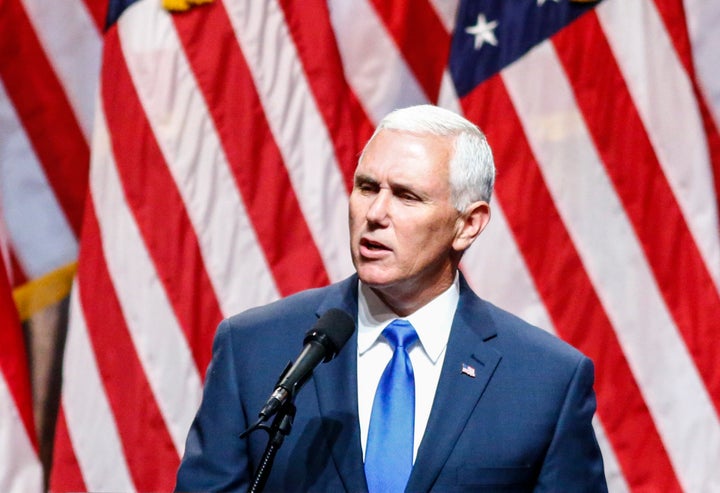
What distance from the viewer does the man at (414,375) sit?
6.04 ft

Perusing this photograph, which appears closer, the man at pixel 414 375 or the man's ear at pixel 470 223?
the man at pixel 414 375

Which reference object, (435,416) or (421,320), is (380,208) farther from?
(435,416)

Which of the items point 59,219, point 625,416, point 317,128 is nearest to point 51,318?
point 59,219

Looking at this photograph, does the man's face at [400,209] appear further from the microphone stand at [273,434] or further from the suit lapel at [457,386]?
the microphone stand at [273,434]

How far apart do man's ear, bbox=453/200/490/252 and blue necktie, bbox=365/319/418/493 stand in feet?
0.60

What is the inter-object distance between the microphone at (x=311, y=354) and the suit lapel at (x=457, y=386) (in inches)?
12.4

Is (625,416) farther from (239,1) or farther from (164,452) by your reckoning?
(239,1)

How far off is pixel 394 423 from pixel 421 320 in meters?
0.20

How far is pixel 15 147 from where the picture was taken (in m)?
3.41

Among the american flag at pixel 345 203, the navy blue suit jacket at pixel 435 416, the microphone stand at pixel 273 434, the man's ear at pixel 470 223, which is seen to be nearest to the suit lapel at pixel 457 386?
the navy blue suit jacket at pixel 435 416

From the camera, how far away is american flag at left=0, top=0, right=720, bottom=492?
3096 millimetres

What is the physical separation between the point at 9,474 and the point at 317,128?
1.37m

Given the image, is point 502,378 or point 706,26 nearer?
point 502,378

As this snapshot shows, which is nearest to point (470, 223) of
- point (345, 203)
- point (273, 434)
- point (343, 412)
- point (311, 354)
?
point (343, 412)
